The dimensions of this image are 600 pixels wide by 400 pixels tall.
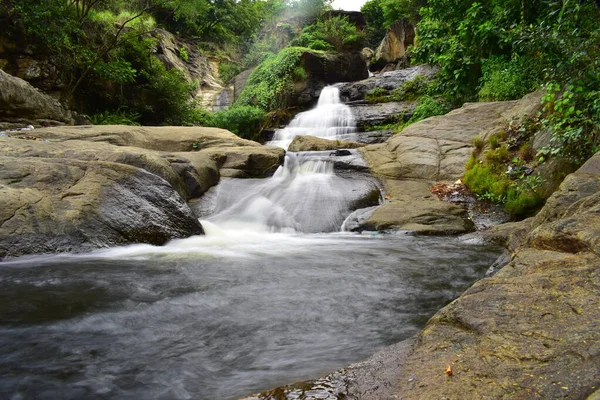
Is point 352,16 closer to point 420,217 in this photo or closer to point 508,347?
point 420,217

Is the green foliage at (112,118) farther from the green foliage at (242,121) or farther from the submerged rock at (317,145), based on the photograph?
the submerged rock at (317,145)

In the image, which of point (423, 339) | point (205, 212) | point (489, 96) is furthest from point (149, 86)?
point (423, 339)

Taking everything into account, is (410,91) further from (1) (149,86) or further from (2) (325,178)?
(1) (149,86)

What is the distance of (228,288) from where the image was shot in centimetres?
412

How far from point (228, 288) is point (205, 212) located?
173 inches

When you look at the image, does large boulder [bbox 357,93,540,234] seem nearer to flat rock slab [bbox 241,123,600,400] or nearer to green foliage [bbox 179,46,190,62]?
flat rock slab [bbox 241,123,600,400]

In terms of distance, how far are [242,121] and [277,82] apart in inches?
119

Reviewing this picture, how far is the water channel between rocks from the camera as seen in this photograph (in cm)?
246

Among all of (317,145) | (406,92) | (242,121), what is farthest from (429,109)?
(242,121)

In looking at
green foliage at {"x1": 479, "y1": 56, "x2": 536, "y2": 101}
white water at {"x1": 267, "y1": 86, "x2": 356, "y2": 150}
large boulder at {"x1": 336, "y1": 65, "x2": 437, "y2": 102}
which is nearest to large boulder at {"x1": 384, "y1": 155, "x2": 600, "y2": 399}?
green foliage at {"x1": 479, "y1": 56, "x2": 536, "y2": 101}

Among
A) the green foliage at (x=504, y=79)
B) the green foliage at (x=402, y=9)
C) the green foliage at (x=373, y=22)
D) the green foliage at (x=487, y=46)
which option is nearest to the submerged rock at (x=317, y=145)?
the green foliage at (x=487, y=46)

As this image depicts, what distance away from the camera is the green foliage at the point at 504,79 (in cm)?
981

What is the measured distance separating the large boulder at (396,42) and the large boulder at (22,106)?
55.4 ft

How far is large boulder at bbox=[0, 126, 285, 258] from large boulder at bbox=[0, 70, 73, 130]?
297cm
